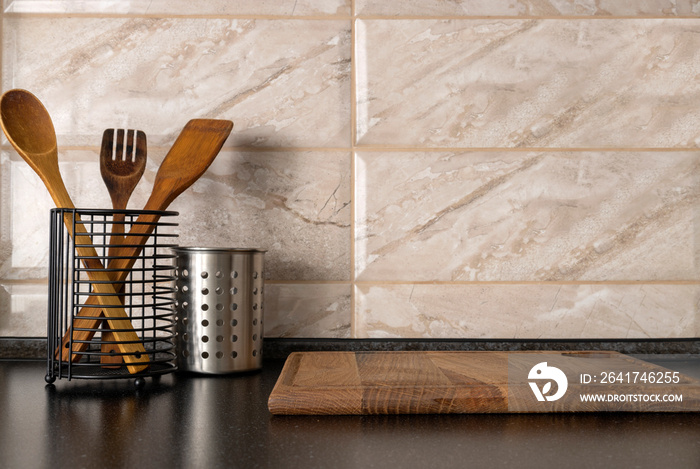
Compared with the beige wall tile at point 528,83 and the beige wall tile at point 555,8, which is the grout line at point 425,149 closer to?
the beige wall tile at point 528,83

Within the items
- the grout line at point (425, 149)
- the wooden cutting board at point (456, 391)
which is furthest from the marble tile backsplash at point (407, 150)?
the wooden cutting board at point (456, 391)

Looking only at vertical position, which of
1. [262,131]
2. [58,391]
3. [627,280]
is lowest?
[58,391]

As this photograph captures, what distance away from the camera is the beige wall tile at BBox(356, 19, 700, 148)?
969 millimetres

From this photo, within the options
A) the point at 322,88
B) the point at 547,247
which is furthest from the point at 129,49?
the point at 547,247

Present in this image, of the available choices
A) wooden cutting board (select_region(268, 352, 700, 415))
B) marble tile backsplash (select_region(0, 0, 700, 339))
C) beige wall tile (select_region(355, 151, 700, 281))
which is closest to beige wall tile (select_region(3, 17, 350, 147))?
marble tile backsplash (select_region(0, 0, 700, 339))

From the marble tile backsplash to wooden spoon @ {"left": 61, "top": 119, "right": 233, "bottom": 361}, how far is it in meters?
0.07

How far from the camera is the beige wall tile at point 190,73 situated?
967mm

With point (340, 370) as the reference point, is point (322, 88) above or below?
above

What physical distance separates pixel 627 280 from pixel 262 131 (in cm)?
66

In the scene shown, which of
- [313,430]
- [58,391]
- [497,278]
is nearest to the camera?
[313,430]

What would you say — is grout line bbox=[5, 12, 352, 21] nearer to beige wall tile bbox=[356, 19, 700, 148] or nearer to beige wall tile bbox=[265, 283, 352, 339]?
beige wall tile bbox=[356, 19, 700, 148]

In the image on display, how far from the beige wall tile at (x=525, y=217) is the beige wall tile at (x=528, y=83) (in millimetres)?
35

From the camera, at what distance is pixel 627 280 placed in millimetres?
959

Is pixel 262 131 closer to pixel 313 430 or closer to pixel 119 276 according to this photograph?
pixel 119 276
